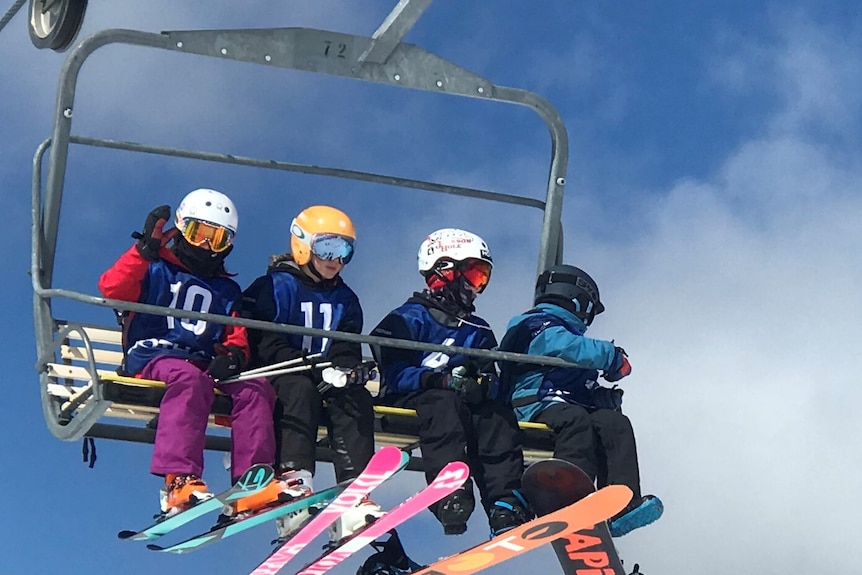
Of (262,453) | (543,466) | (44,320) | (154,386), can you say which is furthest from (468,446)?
(44,320)

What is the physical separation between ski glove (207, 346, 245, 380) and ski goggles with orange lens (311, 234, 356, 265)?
81cm

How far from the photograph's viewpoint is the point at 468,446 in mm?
9484

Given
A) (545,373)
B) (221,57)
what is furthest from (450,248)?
(221,57)

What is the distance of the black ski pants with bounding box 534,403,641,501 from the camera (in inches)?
378

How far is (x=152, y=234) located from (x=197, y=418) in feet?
3.48

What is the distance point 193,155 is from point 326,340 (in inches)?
59.3

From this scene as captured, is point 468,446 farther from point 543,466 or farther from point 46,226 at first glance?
point 46,226

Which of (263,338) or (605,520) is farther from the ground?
(263,338)

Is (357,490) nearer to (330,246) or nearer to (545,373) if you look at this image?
(330,246)

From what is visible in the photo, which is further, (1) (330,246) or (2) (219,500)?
(1) (330,246)

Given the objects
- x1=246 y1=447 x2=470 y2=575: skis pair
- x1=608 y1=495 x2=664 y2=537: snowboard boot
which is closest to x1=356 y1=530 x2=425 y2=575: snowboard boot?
x1=246 y1=447 x2=470 y2=575: skis pair

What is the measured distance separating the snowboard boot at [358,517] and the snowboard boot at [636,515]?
147 centimetres

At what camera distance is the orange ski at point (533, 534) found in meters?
8.99

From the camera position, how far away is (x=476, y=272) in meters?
10.1
